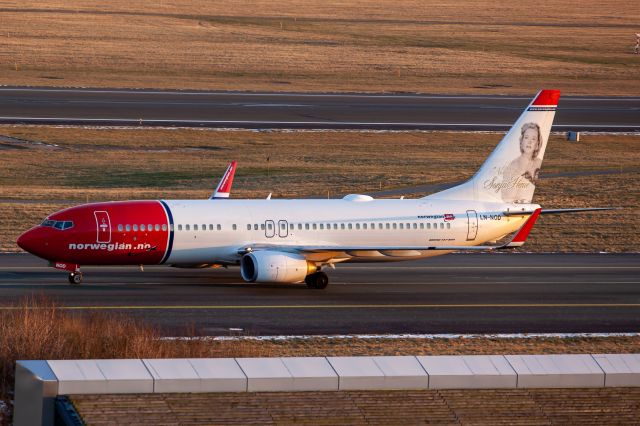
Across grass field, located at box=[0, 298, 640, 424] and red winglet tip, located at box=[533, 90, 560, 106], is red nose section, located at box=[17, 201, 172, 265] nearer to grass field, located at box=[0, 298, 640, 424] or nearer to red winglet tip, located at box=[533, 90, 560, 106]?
grass field, located at box=[0, 298, 640, 424]

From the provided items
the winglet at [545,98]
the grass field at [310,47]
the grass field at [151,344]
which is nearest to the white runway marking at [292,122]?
the grass field at [310,47]

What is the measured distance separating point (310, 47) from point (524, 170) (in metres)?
87.2

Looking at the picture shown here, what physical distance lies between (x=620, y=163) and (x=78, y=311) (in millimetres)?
49254

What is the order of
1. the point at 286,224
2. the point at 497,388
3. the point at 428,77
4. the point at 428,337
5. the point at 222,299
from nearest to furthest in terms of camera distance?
the point at 497,388
the point at 428,337
the point at 222,299
the point at 286,224
the point at 428,77

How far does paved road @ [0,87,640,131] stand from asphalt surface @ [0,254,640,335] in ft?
129

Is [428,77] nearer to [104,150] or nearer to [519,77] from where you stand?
[519,77]

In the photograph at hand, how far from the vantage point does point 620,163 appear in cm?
8394

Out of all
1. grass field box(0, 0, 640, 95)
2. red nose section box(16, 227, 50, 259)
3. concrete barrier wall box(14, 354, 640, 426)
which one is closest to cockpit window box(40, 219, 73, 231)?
red nose section box(16, 227, 50, 259)

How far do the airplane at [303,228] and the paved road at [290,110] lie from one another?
134 ft

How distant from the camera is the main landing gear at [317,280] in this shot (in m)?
48.7

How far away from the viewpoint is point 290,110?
100 meters

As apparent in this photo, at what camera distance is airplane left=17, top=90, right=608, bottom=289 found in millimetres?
47250

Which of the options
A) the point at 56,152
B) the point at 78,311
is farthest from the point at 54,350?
the point at 56,152

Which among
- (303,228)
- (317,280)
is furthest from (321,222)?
(317,280)
